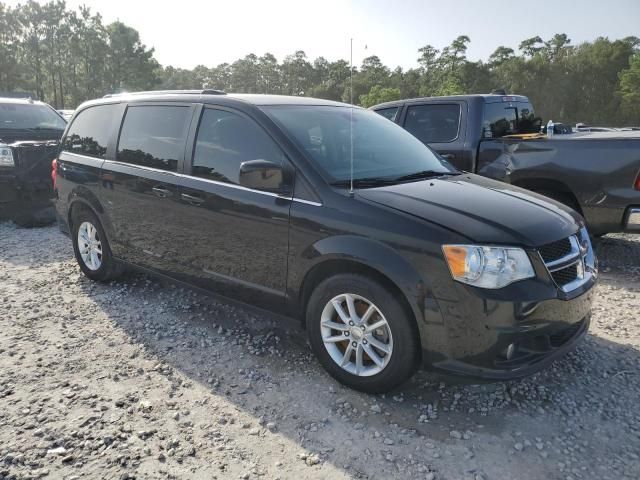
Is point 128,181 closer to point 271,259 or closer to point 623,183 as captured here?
point 271,259

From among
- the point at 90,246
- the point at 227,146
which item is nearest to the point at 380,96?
the point at 90,246

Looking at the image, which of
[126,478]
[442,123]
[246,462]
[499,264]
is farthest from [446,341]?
[442,123]

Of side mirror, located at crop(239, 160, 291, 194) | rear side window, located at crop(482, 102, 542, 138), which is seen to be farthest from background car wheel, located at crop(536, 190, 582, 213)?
side mirror, located at crop(239, 160, 291, 194)

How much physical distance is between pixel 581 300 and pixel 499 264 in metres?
A: 0.69

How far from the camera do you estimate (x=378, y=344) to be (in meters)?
2.89

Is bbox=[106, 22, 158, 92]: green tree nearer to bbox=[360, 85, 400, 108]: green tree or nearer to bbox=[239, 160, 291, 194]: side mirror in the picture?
bbox=[360, 85, 400, 108]: green tree

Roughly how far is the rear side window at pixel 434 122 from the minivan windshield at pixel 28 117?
6561mm

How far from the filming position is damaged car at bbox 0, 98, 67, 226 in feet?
24.1

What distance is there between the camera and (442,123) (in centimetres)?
654

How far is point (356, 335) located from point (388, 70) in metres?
65.5

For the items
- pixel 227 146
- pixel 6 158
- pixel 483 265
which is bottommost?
pixel 483 265

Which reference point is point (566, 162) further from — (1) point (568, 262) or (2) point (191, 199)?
(2) point (191, 199)

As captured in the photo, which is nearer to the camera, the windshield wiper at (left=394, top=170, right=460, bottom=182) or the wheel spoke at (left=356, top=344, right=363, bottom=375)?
the wheel spoke at (left=356, top=344, right=363, bottom=375)

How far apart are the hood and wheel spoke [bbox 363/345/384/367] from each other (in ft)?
2.82
